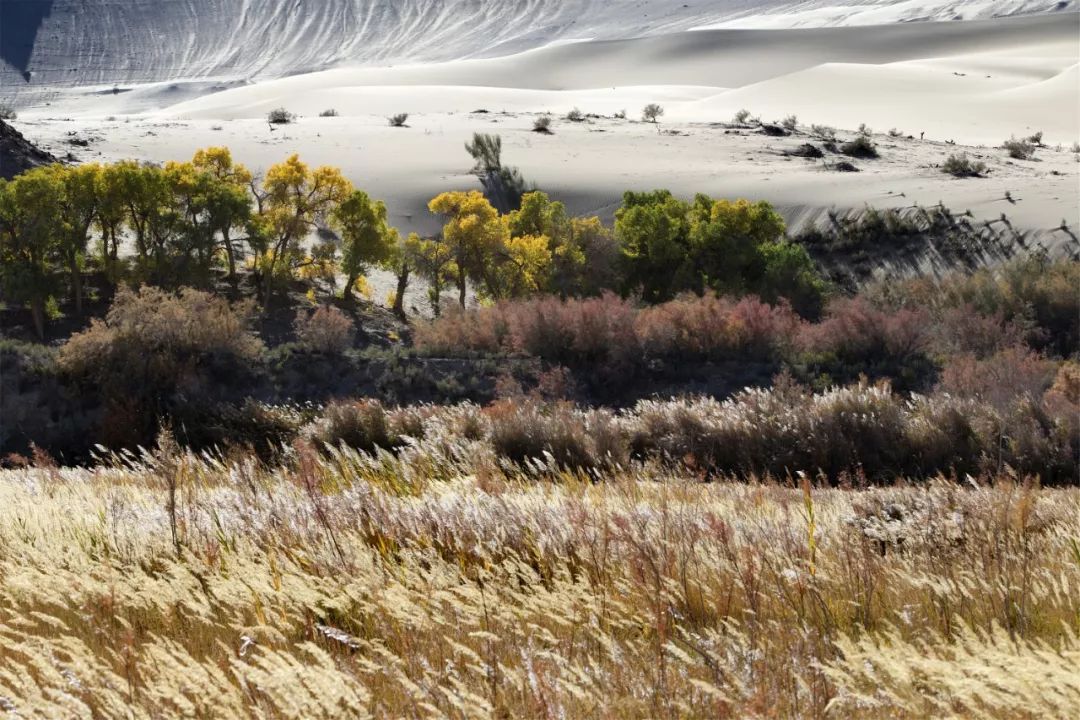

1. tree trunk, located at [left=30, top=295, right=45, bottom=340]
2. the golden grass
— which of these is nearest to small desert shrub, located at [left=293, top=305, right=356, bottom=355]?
tree trunk, located at [left=30, top=295, right=45, bottom=340]

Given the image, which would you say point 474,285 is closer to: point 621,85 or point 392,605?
point 392,605

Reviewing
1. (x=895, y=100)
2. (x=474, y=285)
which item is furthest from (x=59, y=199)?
(x=895, y=100)

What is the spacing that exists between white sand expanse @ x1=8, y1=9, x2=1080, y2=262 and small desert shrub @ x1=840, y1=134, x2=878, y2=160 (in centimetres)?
76

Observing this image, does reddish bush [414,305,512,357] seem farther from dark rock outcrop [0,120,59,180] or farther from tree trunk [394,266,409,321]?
dark rock outcrop [0,120,59,180]

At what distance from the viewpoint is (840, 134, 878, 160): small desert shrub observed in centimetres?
5209

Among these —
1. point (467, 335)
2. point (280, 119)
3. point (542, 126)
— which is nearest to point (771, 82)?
Answer: point (542, 126)

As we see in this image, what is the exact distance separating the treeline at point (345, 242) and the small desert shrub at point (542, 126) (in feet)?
90.3

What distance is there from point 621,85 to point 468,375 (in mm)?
95592

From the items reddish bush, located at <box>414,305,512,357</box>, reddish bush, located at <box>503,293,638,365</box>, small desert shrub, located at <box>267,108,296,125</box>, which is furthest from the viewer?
small desert shrub, located at <box>267,108,296,125</box>

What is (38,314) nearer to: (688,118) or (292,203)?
(292,203)

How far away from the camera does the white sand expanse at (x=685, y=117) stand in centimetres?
4622

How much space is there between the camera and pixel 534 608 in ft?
11.9

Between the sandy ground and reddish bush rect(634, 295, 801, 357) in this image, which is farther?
the sandy ground

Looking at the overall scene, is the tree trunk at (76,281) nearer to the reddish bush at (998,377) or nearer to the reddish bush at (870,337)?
the reddish bush at (870,337)
